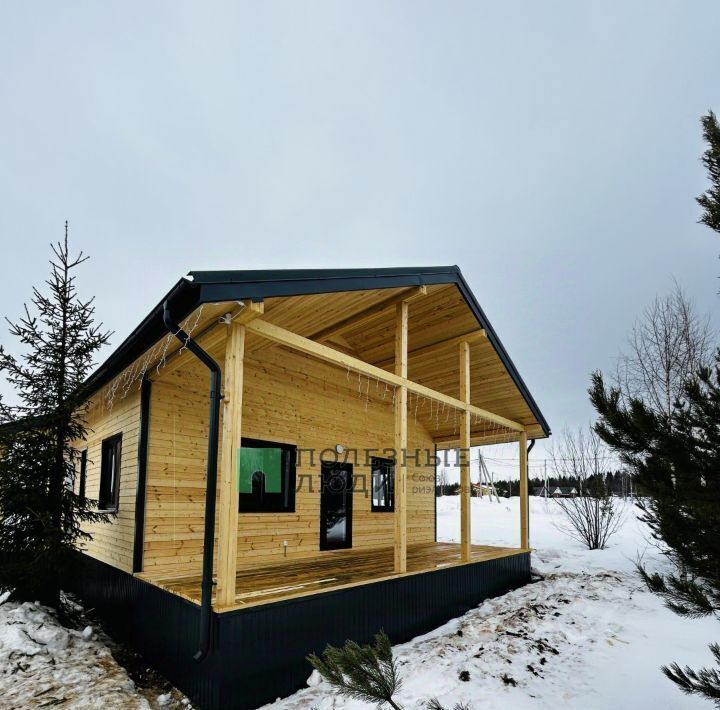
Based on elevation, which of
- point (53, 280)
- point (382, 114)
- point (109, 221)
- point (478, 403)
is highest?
point (382, 114)

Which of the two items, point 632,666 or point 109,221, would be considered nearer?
point 632,666

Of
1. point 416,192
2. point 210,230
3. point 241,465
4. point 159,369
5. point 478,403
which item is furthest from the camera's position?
point 210,230

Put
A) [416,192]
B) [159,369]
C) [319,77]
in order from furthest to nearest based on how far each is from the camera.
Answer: [416,192] → [319,77] → [159,369]

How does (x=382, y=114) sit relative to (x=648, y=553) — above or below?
above

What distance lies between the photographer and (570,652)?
5.29 meters

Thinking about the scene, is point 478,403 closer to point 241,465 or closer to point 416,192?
point 241,465

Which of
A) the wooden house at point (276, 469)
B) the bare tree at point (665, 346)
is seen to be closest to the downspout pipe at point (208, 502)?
the wooden house at point (276, 469)

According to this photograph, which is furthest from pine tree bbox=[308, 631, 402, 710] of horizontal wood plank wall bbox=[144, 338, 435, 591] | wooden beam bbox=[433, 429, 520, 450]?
wooden beam bbox=[433, 429, 520, 450]

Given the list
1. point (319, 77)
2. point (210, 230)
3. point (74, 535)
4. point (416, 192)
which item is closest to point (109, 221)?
point (210, 230)

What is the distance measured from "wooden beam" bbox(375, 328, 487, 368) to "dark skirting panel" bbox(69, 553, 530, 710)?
3240 mm

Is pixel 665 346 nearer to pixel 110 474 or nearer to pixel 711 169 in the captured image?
pixel 711 169

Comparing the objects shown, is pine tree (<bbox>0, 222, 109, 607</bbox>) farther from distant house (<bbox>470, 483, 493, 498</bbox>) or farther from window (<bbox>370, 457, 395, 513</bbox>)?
distant house (<bbox>470, 483, 493, 498</bbox>)

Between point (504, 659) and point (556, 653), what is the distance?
0.60 meters

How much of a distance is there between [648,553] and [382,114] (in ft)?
55.4
